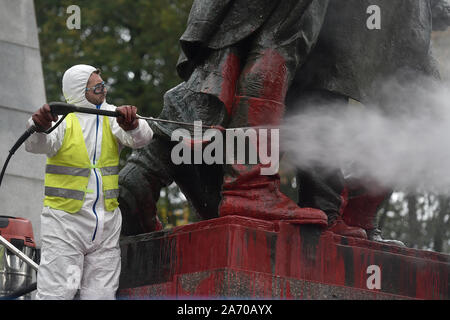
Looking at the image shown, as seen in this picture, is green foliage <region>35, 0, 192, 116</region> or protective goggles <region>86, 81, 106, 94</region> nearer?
protective goggles <region>86, 81, 106, 94</region>

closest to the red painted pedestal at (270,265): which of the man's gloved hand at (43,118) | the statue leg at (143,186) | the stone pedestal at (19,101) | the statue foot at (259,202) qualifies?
the statue foot at (259,202)

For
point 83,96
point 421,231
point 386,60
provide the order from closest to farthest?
point 83,96, point 386,60, point 421,231

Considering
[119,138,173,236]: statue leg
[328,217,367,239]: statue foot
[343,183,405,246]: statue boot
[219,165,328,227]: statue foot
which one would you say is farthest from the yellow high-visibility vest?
[343,183,405,246]: statue boot

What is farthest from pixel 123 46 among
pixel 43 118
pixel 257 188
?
pixel 43 118

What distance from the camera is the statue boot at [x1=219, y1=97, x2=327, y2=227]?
6.49m

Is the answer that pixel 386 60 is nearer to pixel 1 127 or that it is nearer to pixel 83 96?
pixel 83 96

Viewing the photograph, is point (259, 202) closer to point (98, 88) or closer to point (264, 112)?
point (264, 112)

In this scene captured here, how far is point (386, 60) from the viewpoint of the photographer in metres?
7.52

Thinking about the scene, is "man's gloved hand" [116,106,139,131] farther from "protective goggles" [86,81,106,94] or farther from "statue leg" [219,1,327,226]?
"statue leg" [219,1,327,226]

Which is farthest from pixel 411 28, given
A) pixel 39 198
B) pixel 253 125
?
pixel 39 198

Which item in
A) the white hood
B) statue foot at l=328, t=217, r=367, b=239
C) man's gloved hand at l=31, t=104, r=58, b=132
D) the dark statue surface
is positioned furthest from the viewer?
statue foot at l=328, t=217, r=367, b=239

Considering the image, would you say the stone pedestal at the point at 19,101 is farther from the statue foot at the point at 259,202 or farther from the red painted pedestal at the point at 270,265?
the statue foot at the point at 259,202

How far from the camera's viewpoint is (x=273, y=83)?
671cm

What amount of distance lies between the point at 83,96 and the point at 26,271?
2284 mm
